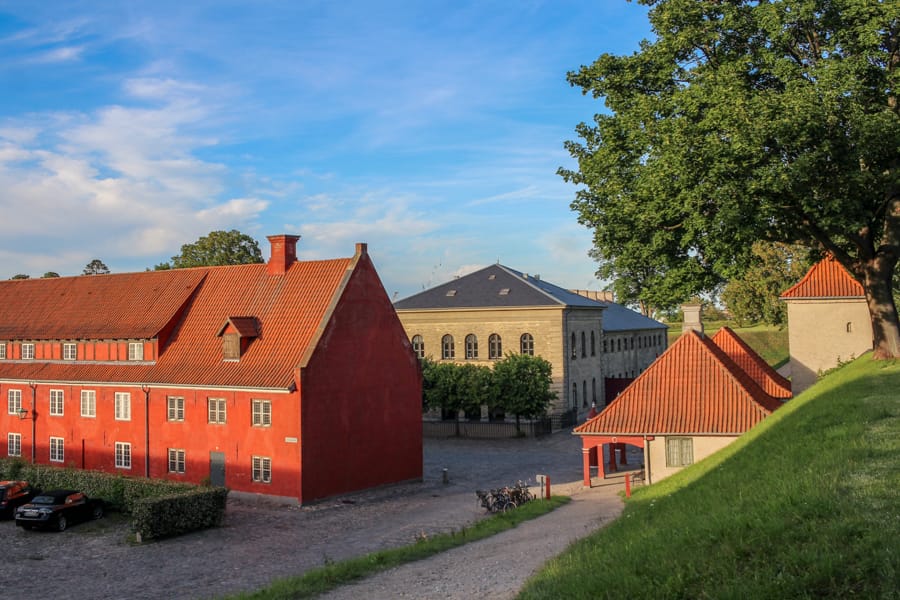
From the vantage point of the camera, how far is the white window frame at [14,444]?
136ft

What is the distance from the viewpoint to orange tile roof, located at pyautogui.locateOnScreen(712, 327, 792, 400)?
116 ft

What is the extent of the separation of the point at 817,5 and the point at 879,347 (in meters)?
11.9

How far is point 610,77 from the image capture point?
94.5 ft

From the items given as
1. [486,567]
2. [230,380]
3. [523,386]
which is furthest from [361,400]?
[486,567]

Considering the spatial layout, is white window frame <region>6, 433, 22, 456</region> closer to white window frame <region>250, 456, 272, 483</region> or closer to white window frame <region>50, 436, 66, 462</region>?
white window frame <region>50, 436, 66, 462</region>

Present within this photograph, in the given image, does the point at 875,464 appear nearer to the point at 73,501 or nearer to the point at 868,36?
the point at 868,36

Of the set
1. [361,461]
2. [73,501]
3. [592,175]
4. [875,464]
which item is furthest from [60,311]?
[875,464]

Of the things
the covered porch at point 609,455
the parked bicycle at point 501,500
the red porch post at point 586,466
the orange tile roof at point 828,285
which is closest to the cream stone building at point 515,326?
the covered porch at point 609,455

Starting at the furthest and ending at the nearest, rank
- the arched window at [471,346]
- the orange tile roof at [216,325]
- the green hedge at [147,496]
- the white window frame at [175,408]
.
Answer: the arched window at [471,346]
the white window frame at [175,408]
the orange tile roof at [216,325]
the green hedge at [147,496]

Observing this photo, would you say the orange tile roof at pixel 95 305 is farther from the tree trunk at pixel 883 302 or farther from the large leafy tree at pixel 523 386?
the tree trunk at pixel 883 302

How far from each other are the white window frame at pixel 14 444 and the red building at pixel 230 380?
0.08 meters

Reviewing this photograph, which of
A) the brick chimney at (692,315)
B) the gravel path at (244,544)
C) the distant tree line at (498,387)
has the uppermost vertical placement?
the brick chimney at (692,315)

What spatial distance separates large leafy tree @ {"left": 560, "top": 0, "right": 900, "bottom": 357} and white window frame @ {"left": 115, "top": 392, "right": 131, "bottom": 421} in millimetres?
23108

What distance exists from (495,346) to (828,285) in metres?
25.7
